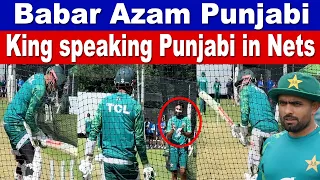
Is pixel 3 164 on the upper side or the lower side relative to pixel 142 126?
lower

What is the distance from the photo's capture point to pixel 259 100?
6.29 m

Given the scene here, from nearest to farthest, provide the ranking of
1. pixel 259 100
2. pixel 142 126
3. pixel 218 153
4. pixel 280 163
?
pixel 280 163 < pixel 142 126 < pixel 259 100 < pixel 218 153

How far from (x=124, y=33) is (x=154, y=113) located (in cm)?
100

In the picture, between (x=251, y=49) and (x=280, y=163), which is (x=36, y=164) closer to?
(x=251, y=49)

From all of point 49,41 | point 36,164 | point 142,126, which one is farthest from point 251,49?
point 36,164

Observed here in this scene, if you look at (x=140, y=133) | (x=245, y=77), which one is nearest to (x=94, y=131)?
(x=140, y=133)

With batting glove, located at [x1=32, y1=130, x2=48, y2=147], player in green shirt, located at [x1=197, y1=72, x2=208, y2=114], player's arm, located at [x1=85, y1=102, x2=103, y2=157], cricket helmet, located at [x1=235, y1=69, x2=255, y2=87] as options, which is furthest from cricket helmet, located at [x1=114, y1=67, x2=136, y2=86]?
cricket helmet, located at [x1=235, y1=69, x2=255, y2=87]

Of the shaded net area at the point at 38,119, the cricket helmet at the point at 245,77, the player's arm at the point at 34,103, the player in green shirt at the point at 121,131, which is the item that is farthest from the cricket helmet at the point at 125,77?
the cricket helmet at the point at 245,77

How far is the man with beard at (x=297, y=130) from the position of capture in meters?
1.95

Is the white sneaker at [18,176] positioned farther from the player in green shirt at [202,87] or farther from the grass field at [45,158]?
the player in green shirt at [202,87]

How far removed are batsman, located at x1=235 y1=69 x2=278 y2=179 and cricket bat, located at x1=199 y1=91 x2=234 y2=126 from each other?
0.20m

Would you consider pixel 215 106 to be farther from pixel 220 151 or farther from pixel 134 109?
pixel 134 109

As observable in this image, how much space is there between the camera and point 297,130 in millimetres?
1975

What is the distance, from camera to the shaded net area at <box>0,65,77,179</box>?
628 cm
